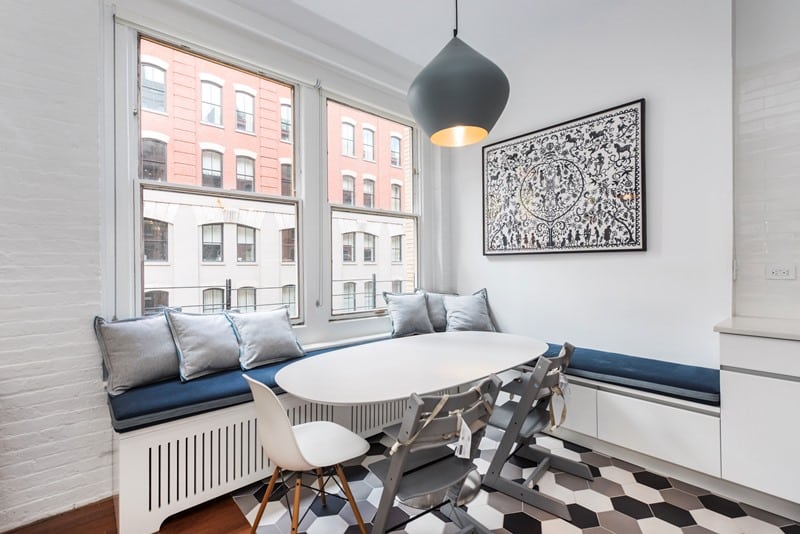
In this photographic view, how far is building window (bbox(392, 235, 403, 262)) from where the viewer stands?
13.0ft

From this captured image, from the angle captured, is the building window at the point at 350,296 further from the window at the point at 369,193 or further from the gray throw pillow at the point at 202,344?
the gray throw pillow at the point at 202,344

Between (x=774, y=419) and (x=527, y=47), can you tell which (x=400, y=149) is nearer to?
(x=527, y=47)

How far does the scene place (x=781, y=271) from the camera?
2301 mm

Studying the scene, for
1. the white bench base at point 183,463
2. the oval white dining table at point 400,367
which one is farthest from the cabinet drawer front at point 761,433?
the white bench base at point 183,463

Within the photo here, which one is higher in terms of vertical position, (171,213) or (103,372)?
(171,213)

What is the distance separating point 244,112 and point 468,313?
2.64 metres

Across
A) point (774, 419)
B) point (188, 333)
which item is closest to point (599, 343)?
point (774, 419)

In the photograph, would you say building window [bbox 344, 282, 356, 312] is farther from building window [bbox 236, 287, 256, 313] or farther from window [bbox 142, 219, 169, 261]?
window [bbox 142, 219, 169, 261]

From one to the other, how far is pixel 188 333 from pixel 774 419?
3.29 meters

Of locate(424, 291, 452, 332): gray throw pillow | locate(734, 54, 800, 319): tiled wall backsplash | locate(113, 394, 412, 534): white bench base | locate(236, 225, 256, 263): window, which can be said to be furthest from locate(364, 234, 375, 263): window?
locate(734, 54, 800, 319): tiled wall backsplash

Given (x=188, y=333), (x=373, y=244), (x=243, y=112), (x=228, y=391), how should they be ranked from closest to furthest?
(x=228, y=391), (x=188, y=333), (x=243, y=112), (x=373, y=244)

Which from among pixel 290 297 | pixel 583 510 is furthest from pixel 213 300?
pixel 583 510

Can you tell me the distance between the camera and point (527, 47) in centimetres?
349

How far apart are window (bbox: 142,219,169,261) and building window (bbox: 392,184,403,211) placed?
217 centimetres
